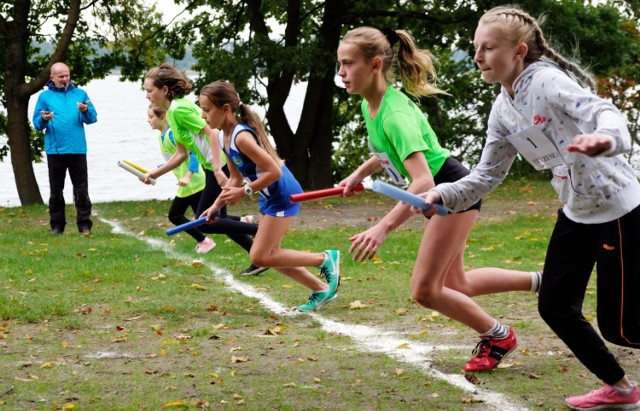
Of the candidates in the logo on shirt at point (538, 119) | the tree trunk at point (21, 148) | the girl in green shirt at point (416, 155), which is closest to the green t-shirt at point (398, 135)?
the girl in green shirt at point (416, 155)

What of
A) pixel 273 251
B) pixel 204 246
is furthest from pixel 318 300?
pixel 204 246

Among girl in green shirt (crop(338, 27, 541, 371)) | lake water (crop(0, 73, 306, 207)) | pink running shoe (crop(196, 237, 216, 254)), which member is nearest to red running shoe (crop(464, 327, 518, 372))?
girl in green shirt (crop(338, 27, 541, 371))

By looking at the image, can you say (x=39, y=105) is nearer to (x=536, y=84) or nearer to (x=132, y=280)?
(x=132, y=280)

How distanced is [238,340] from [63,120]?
6566 mm

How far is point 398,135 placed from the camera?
194 inches

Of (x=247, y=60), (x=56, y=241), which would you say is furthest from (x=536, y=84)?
(x=247, y=60)

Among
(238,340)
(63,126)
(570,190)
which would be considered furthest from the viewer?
(63,126)

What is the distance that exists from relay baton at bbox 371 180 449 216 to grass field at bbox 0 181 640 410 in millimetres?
970

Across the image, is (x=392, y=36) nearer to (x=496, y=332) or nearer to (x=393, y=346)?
(x=496, y=332)

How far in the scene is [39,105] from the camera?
39.5ft

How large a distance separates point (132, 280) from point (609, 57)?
12335mm

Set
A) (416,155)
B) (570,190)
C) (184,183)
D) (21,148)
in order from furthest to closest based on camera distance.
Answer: (21,148), (184,183), (416,155), (570,190)

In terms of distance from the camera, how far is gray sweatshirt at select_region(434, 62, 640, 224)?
4000 millimetres

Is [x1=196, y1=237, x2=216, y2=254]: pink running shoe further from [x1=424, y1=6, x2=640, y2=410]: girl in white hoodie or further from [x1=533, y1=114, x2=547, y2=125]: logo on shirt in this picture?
[x1=533, y1=114, x2=547, y2=125]: logo on shirt
